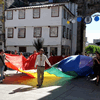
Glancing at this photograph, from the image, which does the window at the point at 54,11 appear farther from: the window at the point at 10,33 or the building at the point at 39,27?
the window at the point at 10,33

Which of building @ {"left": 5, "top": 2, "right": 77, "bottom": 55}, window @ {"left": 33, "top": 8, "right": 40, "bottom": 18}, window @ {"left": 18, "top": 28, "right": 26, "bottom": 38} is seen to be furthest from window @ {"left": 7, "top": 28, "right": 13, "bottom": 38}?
window @ {"left": 33, "top": 8, "right": 40, "bottom": 18}

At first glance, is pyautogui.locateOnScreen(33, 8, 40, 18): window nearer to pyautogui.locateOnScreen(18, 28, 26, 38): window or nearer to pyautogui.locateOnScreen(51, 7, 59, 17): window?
pyautogui.locateOnScreen(51, 7, 59, 17): window

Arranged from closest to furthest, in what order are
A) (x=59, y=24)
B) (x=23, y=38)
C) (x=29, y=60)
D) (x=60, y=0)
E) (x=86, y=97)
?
1. (x=86, y=97)
2. (x=29, y=60)
3. (x=59, y=24)
4. (x=23, y=38)
5. (x=60, y=0)

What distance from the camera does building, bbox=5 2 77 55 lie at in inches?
1222

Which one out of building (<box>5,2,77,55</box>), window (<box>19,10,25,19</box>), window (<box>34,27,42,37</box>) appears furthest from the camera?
window (<box>19,10,25,19</box>)

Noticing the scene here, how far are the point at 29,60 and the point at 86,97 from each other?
8.13 metres

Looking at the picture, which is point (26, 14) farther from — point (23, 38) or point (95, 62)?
point (95, 62)

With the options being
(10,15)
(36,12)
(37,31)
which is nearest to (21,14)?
(10,15)

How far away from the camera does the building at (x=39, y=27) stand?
102 ft

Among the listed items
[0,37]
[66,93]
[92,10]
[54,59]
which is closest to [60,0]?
[92,10]

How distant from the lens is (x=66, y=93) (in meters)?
7.60

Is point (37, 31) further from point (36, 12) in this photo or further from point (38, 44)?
point (36, 12)

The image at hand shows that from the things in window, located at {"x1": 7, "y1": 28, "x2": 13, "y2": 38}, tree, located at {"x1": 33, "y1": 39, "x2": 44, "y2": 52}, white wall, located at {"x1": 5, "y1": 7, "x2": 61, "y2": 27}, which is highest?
white wall, located at {"x1": 5, "y1": 7, "x2": 61, "y2": 27}

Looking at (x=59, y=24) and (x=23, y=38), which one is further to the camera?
(x=23, y=38)
